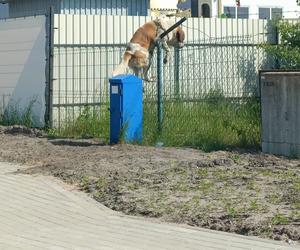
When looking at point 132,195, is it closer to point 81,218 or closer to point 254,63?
point 81,218

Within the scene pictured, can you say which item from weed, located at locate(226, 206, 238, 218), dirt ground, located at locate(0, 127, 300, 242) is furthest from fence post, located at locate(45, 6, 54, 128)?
weed, located at locate(226, 206, 238, 218)

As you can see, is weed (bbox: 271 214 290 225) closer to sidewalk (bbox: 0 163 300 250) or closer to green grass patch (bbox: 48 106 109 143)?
sidewalk (bbox: 0 163 300 250)

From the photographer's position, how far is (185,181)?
10.5 m

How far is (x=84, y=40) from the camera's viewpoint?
17281 mm

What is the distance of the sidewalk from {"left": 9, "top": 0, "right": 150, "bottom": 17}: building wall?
37.3 feet

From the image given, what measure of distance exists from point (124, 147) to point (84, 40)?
14.6 feet

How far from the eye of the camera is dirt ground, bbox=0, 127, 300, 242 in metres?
8.32

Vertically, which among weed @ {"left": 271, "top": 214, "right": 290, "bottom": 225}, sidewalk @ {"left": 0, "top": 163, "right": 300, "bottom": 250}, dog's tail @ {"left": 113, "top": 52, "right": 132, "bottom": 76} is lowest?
sidewalk @ {"left": 0, "top": 163, "right": 300, "bottom": 250}

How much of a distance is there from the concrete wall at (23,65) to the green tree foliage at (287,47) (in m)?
5.49

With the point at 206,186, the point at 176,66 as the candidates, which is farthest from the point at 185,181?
the point at 176,66

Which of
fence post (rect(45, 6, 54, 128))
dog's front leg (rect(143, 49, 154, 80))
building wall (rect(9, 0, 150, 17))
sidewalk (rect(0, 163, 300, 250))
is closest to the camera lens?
sidewalk (rect(0, 163, 300, 250))

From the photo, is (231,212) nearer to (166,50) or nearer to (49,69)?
(166,50)

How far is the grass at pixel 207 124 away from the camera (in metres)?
13.8

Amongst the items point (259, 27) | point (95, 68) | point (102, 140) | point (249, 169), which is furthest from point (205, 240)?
point (259, 27)
